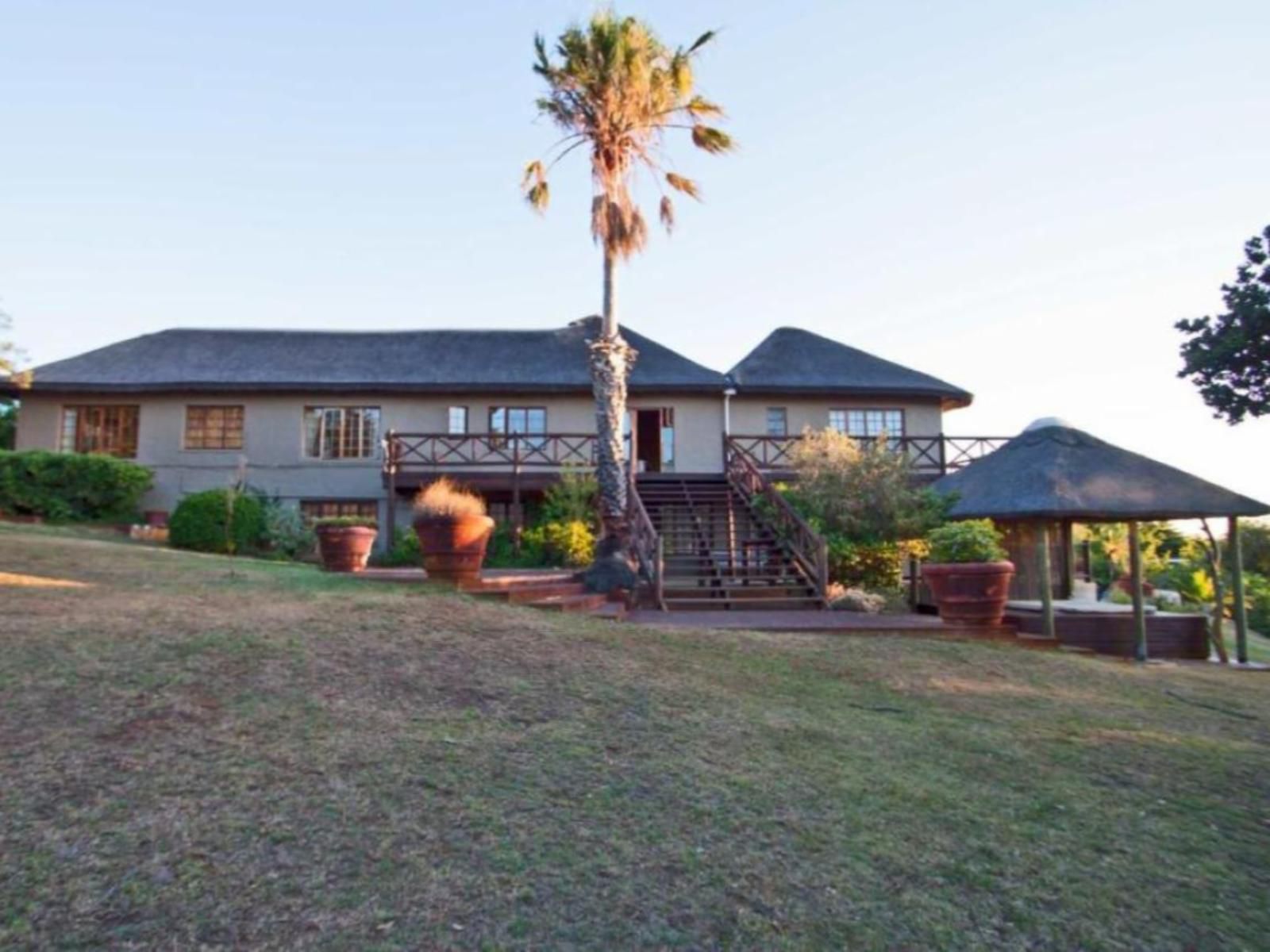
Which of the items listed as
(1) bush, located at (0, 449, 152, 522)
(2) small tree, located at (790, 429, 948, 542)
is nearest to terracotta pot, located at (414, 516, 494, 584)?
(2) small tree, located at (790, 429, 948, 542)

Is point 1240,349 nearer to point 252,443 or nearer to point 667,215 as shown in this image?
point 667,215

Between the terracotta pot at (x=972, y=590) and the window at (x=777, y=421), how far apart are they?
1124cm

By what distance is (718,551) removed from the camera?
14820 millimetres

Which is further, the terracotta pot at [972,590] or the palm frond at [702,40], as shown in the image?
the palm frond at [702,40]

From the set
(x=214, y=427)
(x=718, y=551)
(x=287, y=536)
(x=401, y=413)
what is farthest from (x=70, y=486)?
(x=718, y=551)

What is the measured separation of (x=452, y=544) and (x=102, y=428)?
1600cm

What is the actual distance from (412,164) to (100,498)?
1060cm

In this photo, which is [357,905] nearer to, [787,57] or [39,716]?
[39,716]

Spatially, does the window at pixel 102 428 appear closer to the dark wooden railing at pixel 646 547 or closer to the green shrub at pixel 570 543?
the green shrub at pixel 570 543

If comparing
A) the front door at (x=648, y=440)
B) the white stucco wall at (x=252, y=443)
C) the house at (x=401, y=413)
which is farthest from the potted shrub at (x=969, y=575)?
the white stucco wall at (x=252, y=443)

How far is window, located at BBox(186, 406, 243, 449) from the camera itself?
20.0 meters

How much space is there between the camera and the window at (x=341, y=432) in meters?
20.2

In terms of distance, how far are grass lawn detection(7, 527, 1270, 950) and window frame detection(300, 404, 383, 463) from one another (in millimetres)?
13376

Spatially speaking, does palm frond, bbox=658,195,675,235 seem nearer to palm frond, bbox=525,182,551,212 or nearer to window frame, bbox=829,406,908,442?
palm frond, bbox=525,182,551,212
